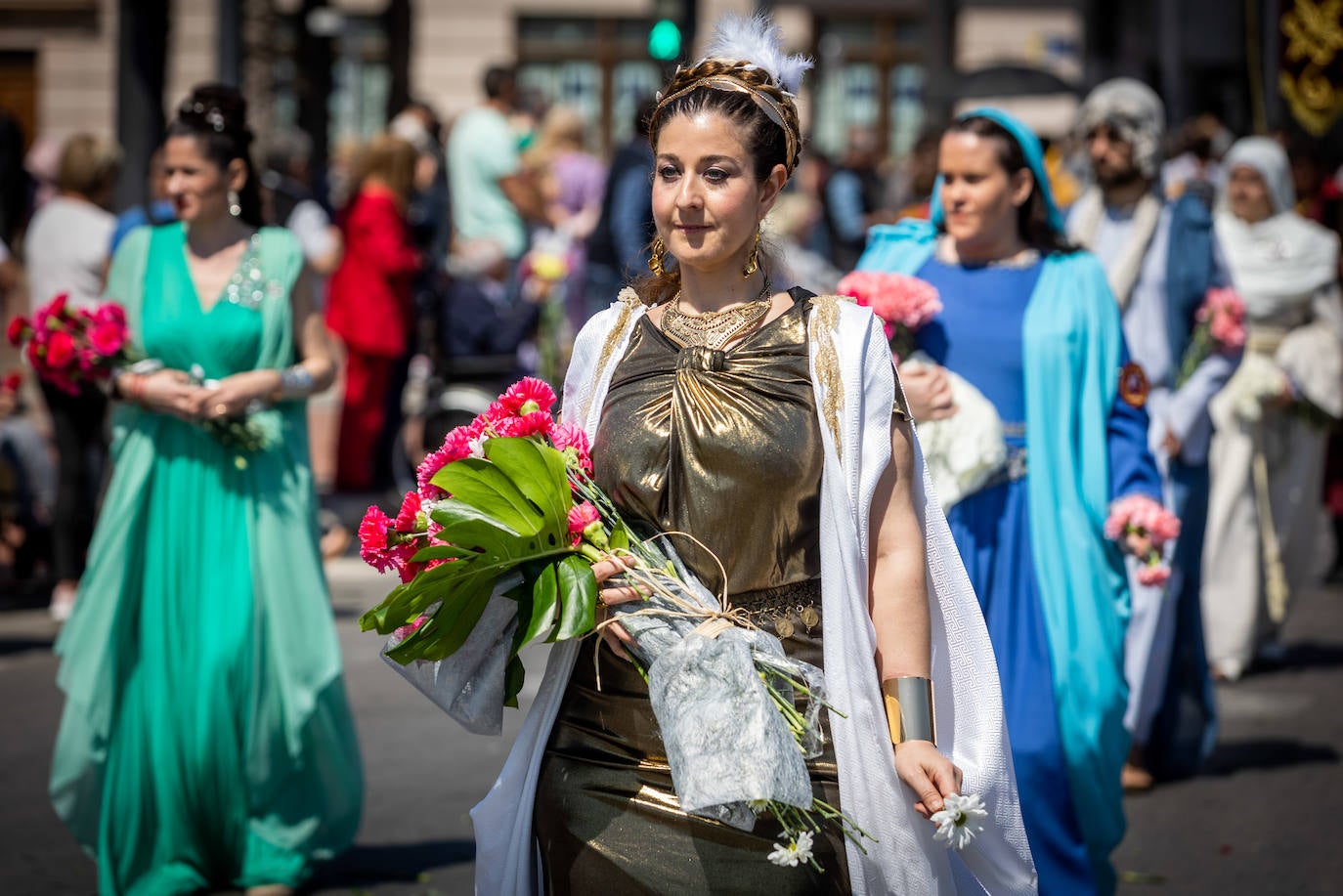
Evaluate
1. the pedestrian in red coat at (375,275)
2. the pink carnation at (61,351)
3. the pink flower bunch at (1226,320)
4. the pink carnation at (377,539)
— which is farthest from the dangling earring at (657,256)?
the pedestrian in red coat at (375,275)

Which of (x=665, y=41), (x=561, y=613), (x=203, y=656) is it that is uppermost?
(x=665, y=41)

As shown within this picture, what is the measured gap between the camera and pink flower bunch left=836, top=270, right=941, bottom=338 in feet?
16.1

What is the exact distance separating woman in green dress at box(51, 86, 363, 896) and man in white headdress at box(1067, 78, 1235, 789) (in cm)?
317

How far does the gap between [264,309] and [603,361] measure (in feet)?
8.36

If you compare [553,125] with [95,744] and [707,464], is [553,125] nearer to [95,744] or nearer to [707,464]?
[95,744]

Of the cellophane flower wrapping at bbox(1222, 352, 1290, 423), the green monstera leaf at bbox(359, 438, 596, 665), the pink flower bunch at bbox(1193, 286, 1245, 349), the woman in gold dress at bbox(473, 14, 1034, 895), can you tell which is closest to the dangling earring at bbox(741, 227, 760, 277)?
the woman in gold dress at bbox(473, 14, 1034, 895)

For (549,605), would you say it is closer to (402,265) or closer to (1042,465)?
(1042,465)

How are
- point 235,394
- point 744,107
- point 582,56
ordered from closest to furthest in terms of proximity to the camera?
point 744,107 → point 235,394 → point 582,56

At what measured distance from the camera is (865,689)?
3.16 metres

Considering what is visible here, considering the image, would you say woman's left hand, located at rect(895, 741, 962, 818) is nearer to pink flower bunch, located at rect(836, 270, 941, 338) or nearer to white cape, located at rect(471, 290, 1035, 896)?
white cape, located at rect(471, 290, 1035, 896)

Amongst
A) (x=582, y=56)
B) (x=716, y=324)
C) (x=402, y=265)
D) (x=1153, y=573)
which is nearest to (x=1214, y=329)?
(x=1153, y=573)

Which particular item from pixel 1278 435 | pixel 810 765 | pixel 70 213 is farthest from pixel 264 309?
pixel 1278 435

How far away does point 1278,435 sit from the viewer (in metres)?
9.51

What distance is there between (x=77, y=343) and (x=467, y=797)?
2.17 meters
